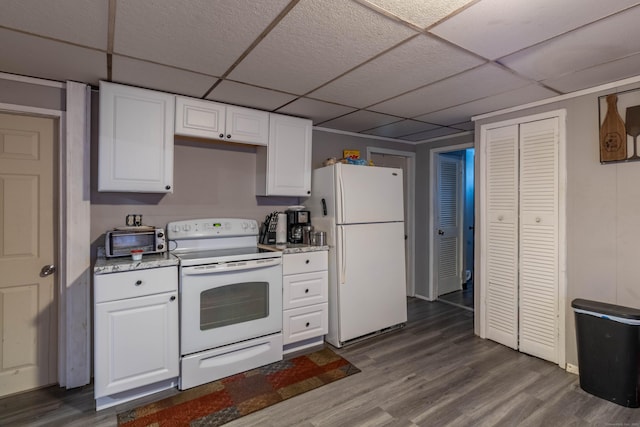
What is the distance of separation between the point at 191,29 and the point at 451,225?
165 inches

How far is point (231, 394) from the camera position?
2348mm

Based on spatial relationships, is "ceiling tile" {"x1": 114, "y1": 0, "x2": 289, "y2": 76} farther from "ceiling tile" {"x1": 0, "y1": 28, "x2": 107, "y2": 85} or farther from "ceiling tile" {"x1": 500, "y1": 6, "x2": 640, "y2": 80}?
"ceiling tile" {"x1": 500, "y1": 6, "x2": 640, "y2": 80}

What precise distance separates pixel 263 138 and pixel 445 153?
276 cm

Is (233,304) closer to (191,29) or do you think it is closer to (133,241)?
(133,241)

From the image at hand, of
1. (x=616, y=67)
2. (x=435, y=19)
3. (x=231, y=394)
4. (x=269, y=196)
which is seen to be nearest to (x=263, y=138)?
(x=269, y=196)

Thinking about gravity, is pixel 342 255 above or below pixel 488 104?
below

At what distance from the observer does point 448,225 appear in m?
4.74

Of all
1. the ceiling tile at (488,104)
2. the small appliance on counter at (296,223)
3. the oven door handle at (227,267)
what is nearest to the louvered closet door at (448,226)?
the ceiling tile at (488,104)

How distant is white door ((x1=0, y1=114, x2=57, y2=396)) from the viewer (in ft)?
7.59

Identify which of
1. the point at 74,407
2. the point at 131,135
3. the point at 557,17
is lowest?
the point at 74,407

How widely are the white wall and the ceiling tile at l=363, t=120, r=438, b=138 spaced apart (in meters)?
1.20

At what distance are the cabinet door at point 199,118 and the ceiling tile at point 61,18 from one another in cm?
87

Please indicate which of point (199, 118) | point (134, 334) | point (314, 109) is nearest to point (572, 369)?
point (314, 109)

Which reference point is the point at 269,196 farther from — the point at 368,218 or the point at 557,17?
the point at 557,17
